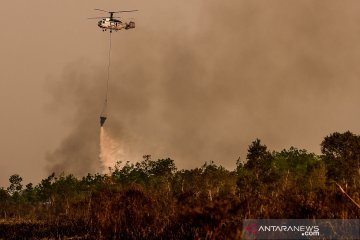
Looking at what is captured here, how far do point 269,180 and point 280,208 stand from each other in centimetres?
2117

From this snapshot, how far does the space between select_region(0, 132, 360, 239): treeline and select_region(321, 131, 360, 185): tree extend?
73 mm

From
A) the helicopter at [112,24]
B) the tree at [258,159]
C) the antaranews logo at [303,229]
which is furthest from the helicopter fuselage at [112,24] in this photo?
the antaranews logo at [303,229]

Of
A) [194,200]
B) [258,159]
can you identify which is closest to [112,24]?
[258,159]

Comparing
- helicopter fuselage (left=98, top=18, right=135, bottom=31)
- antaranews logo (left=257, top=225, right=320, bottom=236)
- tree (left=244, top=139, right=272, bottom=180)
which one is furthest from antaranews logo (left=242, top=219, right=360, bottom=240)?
helicopter fuselage (left=98, top=18, right=135, bottom=31)

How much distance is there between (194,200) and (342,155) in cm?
2629

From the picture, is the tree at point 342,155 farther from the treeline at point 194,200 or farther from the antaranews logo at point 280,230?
the antaranews logo at point 280,230

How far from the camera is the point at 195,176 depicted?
4744 cm

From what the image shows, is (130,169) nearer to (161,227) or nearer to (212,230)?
(161,227)

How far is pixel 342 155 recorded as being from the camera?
132ft

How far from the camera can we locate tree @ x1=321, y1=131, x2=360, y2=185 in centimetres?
3694

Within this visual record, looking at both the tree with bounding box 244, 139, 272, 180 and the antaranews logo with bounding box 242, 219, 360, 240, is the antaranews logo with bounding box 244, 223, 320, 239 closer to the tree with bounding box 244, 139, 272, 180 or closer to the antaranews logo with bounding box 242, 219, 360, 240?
the antaranews logo with bounding box 242, 219, 360, 240

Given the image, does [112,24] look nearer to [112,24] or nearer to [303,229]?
[112,24]

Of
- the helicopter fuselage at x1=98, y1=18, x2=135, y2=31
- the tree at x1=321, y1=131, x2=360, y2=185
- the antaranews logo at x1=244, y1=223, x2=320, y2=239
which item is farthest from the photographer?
the helicopter fuselage at x1=98, y1=18, x2=135, y2=31

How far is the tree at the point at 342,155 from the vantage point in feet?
121
